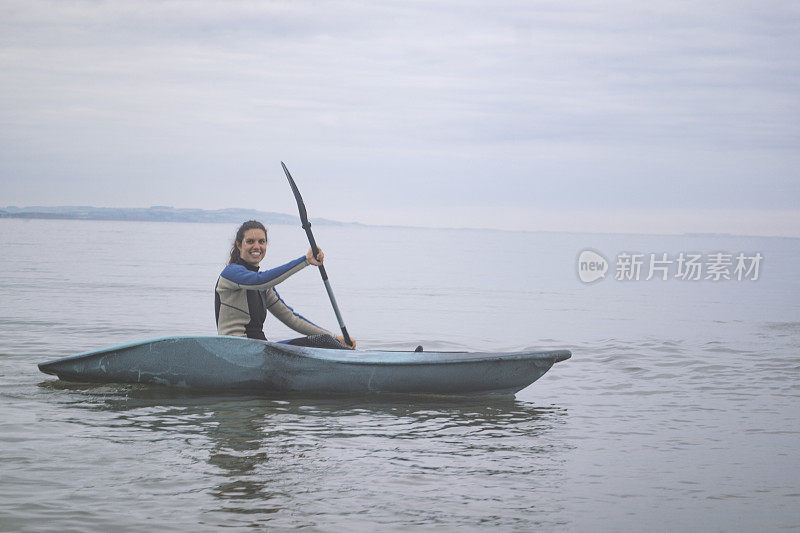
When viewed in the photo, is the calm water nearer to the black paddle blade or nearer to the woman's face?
the woman's face

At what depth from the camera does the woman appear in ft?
24.5

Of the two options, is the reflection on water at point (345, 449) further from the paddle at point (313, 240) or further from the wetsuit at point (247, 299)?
the paddle at point (313, 240)

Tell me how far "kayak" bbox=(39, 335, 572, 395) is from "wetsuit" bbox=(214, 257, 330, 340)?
0.90ft

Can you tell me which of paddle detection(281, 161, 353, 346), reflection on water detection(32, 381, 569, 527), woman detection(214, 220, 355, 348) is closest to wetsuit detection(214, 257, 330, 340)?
woman detection(214, 220, 355, 348)

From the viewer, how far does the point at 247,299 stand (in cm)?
783

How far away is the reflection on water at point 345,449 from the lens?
4.62 m

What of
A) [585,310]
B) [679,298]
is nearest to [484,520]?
[585,310]

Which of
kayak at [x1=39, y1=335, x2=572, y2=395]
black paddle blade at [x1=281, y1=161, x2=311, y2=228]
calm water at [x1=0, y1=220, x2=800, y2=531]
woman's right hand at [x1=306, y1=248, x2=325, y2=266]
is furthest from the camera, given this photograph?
black paddle blade at [x1=281, y1=161, x2=311, y2=228]

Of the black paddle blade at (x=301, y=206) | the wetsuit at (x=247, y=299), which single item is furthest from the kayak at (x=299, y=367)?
the black paddle blade at (x=301, y=206)

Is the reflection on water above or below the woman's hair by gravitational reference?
below

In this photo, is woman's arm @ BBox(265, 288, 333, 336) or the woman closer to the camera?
the woman

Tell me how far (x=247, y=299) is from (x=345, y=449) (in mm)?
2376

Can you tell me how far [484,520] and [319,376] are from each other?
3.50 m

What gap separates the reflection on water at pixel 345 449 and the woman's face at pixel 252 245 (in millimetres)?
1316
